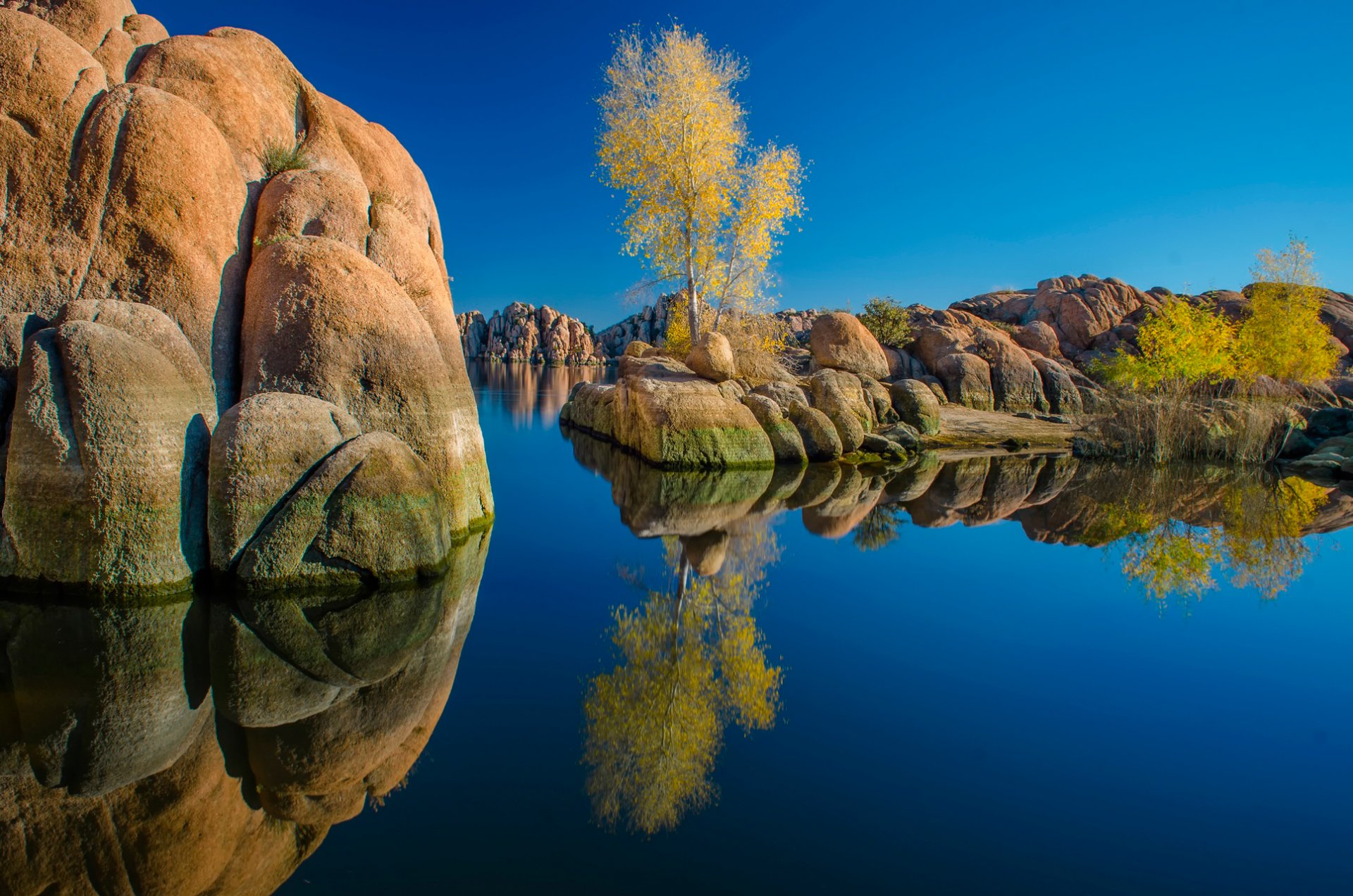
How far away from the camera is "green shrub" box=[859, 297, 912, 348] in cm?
3238

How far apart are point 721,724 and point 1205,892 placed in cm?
292

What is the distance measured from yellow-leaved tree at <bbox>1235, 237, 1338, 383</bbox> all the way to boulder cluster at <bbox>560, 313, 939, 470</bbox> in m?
22.7

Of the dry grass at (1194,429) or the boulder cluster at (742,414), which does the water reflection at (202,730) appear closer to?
the boulder cluster at (742,414)

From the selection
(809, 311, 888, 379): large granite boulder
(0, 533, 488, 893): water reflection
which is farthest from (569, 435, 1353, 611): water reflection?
(809, 311, 888, 379): large granite boulder

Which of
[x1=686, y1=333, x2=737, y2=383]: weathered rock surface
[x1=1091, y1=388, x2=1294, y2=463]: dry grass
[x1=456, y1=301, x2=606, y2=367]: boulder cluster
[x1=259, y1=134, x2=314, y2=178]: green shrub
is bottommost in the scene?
[x1=1091, y1=388, x2=1294, y2=463]: dry grass

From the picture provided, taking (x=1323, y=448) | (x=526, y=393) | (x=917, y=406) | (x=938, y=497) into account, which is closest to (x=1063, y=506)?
(x=938, y=497)

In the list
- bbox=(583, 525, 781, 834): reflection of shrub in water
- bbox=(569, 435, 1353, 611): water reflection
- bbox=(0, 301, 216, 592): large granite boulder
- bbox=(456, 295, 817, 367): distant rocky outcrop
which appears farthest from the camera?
Result: bbox=(456, 295, 817, 367): distant rocky outcrop

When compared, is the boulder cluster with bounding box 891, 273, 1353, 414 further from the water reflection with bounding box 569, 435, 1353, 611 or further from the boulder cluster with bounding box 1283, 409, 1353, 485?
the water reflection with bounding box 569, 435, 1353, 611

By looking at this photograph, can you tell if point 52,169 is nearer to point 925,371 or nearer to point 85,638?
point 85,638

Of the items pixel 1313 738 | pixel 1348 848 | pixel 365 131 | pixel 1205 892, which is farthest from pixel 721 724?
pixel 365 131

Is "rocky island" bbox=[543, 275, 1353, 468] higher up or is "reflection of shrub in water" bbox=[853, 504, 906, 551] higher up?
"rocky island" bbox=[543, 275, 1353, 468]

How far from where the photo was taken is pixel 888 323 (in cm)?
3269

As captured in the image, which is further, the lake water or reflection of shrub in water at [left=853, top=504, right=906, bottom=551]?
reflection of shrub in water at [left=853, top=504, right=906, bottom=551]

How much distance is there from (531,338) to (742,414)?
128 meters
